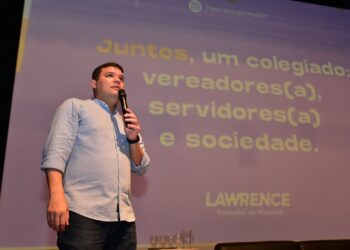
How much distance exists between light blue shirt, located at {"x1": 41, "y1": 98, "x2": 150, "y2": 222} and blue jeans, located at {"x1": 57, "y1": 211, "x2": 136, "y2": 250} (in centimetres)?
3

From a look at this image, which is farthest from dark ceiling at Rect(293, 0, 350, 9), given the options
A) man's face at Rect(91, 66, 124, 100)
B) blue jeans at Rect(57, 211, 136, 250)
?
blue jeans at Rect(57, 211, 136, 250)

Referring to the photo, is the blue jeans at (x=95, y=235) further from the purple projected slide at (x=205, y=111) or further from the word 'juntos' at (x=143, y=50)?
the word 'juntos' at (x=143, y=50)

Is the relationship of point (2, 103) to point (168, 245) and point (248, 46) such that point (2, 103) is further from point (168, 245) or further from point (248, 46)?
point (248, 46)

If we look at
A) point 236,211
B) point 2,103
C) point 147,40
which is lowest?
point 236,211

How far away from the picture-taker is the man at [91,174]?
61.8 inches

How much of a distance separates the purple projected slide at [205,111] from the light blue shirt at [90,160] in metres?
0.70

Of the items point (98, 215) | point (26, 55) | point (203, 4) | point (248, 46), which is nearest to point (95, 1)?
point (26, 55)

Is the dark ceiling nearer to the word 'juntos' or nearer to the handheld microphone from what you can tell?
the word 'juntos'

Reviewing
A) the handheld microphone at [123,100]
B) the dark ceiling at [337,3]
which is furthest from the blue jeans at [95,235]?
the dark ceiling at [337,3]

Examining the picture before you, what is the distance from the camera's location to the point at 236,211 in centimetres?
262

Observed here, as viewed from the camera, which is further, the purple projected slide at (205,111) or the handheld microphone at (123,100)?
the purple projected slide at (205,111)

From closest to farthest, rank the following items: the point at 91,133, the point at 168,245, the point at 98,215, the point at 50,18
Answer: the point at 98,215
the point at 91,133
the point at 168,245
the point at 50,18

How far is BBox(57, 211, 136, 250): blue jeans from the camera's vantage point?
1.56 meters

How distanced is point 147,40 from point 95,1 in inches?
17.6
